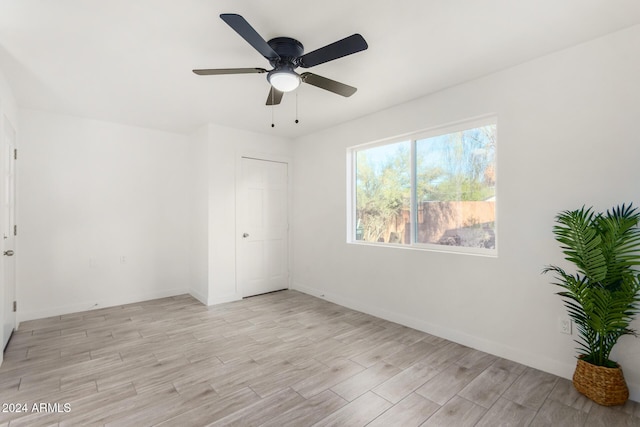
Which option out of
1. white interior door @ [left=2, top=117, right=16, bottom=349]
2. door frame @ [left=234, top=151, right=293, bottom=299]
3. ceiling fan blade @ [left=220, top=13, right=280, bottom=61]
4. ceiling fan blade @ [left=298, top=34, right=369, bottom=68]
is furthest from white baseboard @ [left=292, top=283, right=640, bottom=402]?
white interior door @ [left=2, top=117, right=16, bottom=349]

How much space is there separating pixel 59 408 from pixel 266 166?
12.0 ft

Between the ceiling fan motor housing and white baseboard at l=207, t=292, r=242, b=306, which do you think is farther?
white baseboard at l=207, t=292, r=242, b=306

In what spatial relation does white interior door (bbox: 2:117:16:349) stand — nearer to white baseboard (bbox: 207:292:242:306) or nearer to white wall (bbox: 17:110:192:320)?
white wall (bbox: 17:110:192:320)

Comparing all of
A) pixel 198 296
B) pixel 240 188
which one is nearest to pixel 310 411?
pixel 198 296

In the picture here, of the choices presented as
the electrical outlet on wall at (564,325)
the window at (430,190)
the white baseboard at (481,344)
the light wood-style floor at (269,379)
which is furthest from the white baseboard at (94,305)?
the electrical outlet on wall at (564,325)

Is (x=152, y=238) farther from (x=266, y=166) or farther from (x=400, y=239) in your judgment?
(x=400, y=239)

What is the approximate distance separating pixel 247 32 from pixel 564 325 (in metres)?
3.08

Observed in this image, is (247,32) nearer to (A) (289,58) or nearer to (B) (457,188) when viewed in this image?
(A) (289,58)

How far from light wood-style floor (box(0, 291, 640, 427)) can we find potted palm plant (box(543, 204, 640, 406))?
16cm

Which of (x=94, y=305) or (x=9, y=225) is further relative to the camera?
(x=94, y=305)

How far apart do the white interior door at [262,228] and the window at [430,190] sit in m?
1.36

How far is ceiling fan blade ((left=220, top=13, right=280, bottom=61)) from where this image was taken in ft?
5.23

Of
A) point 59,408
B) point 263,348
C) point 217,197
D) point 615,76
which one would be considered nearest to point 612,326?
point 615,76

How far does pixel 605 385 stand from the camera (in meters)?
2.02
